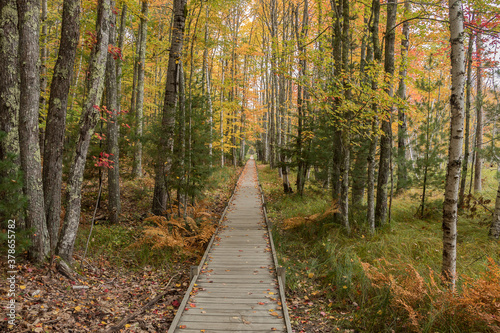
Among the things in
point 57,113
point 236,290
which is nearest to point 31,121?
point 57,113

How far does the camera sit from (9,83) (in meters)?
4.35

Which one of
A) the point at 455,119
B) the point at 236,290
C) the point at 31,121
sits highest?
the point at 455,119

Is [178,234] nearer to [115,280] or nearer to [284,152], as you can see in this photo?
[115,280]

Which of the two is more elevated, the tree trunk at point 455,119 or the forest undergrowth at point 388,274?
the tree trunk at point 455,119

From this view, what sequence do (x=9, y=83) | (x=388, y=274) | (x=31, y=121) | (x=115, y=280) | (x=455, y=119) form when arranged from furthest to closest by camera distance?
(x=115, y=280) < (x=388, y=274) < (x=31, y=121) < (x=9, y=83) < (x=455, y=119)

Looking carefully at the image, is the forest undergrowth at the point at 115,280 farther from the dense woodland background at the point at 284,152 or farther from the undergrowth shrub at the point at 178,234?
the dense woodland background at the point at 284,152

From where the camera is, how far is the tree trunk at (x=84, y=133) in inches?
196

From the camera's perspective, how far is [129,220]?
908 centimetres

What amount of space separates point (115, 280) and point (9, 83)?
13.1ft

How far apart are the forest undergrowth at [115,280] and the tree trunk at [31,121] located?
602mm

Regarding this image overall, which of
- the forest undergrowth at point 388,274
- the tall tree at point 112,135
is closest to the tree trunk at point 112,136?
the tall tree at point 112,135

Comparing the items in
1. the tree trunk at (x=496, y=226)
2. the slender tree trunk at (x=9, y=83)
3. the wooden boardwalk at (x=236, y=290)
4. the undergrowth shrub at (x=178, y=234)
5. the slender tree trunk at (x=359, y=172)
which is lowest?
the wooden boardwalk at (x=236, y=290)

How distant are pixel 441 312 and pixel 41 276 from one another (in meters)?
6.13

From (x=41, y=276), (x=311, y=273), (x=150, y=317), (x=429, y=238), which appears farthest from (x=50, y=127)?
(x=429, y=238)
